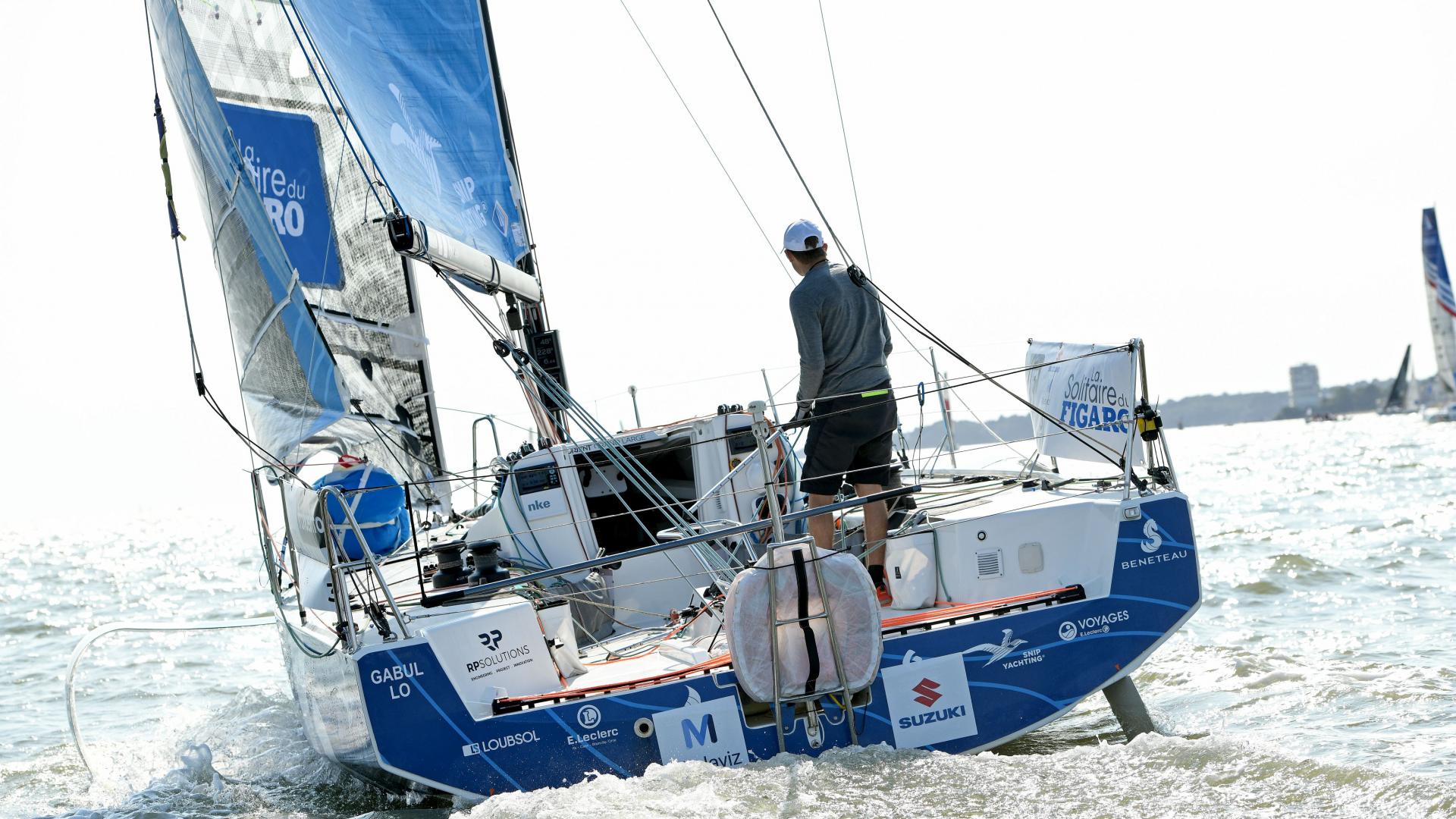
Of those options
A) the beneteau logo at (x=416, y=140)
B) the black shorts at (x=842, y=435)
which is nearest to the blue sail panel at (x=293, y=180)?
the beneteau logo at (x=416, y=140)

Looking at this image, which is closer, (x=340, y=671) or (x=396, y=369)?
(x=340, y=671)

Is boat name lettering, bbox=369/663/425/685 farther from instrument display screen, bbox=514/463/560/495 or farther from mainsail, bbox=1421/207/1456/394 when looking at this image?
mainsail, bbox=1421/207/1456/394

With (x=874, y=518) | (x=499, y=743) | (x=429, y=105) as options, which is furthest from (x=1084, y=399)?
(x=429, y=105)

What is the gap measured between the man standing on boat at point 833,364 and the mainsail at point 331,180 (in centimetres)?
156

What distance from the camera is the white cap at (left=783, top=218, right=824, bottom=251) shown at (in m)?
4.98

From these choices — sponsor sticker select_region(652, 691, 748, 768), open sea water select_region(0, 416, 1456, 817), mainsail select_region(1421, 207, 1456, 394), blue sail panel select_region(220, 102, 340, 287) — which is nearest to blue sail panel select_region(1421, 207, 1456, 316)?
mainsail select_region(1421, 207, 1456, 394)

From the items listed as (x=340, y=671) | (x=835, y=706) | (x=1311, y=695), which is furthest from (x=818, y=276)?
(x=1311, y=695)

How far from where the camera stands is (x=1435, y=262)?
47.2 meters

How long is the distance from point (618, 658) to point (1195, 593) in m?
2.28

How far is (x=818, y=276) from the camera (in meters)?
4.95

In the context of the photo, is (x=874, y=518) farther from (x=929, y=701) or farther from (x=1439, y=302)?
(x=1439, y=302)

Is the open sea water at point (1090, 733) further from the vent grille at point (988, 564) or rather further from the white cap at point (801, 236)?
the white cap at point (801, 236)

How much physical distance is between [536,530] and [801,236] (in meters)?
2.20

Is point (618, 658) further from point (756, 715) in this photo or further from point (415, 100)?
point (415, 100)
